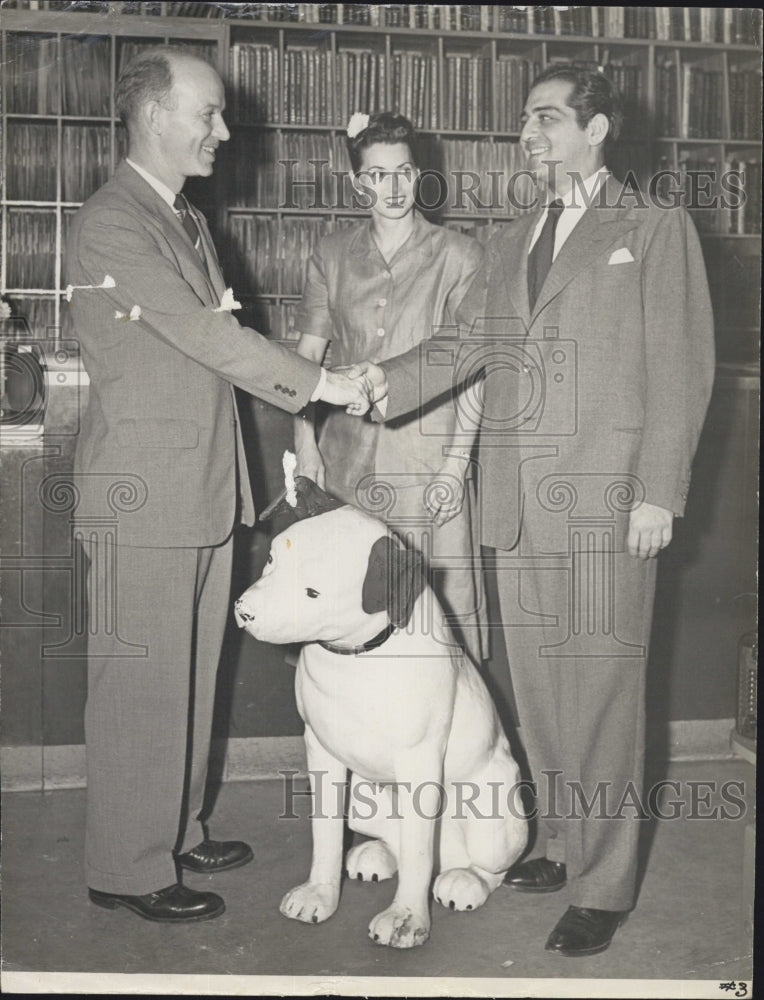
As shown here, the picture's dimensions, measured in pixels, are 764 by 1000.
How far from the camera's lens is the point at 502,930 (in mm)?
2514

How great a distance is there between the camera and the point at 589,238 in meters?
2.46

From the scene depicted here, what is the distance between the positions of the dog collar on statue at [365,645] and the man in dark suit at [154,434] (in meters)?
0.38

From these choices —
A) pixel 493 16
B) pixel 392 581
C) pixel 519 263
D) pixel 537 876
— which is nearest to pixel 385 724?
pixel 392 581

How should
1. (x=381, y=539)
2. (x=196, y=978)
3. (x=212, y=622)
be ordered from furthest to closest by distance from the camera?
(x=212, y=622) → (x=196, y=978) → (x=381, y=539)

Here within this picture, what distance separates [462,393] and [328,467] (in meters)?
0.37

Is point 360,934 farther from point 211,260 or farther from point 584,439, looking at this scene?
point 211,260

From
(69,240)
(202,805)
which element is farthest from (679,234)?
(202,805)

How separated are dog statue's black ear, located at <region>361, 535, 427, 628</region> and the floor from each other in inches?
26.5

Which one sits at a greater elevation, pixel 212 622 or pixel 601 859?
pixel 212 622

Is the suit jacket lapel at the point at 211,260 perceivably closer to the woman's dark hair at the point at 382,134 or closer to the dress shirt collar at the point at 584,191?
the woman's dark hair at the point at 382,134

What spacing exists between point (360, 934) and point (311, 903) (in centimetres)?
12

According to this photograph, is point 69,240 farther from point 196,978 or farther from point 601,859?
point 601,859

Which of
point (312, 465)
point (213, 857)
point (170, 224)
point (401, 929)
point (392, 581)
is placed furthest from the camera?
point (312, 465)

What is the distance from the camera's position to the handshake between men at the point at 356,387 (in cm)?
250
